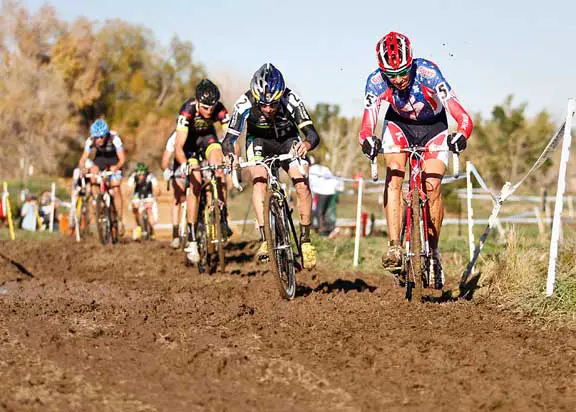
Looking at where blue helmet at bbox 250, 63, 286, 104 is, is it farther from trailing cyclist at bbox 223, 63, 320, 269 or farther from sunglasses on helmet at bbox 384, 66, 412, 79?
sunglasses on helmet at bbox 384, 66, 412, 79

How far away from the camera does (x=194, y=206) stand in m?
11.4

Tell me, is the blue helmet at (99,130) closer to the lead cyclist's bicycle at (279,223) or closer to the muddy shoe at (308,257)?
the lead cyclist's bicycle at (279,223)

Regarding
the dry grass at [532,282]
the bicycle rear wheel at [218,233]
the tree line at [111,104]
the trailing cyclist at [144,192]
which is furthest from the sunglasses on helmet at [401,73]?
the tree line at [111,104]

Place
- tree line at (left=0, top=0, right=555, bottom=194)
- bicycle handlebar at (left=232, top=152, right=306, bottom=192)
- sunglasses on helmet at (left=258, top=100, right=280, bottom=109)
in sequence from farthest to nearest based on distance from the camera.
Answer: tree line at (left=0, top=0, right=555, bottom=194) → sunglasses on helmet at (left=258, top=100, right=280, bottom=109) → bicycle handlebar at (left=232, top=152, right=306, bottom=192)

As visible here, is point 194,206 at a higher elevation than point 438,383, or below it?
higher

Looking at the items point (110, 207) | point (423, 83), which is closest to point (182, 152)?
point (110, 207)

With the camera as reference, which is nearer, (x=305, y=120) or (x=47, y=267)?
(x=305, y=120)

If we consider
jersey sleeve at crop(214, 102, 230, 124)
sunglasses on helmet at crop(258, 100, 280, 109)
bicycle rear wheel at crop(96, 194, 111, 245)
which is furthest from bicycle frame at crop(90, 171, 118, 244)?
sunglasses on helmet at crop(258, 100, 280, 109)

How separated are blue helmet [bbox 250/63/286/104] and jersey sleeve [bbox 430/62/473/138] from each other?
1.52 metres

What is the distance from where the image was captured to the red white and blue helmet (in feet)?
25.0

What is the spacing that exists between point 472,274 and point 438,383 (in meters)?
4.75

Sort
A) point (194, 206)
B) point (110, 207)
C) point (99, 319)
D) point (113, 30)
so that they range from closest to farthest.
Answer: point (99, 319), point (194, 206), point (110, 207), point (113, 30)

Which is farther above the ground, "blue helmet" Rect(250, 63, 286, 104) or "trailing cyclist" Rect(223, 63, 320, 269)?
"blue helmet" Rect(250, 63, 286, 104)

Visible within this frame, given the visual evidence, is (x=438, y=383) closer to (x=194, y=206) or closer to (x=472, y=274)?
(x=472, y=274)
